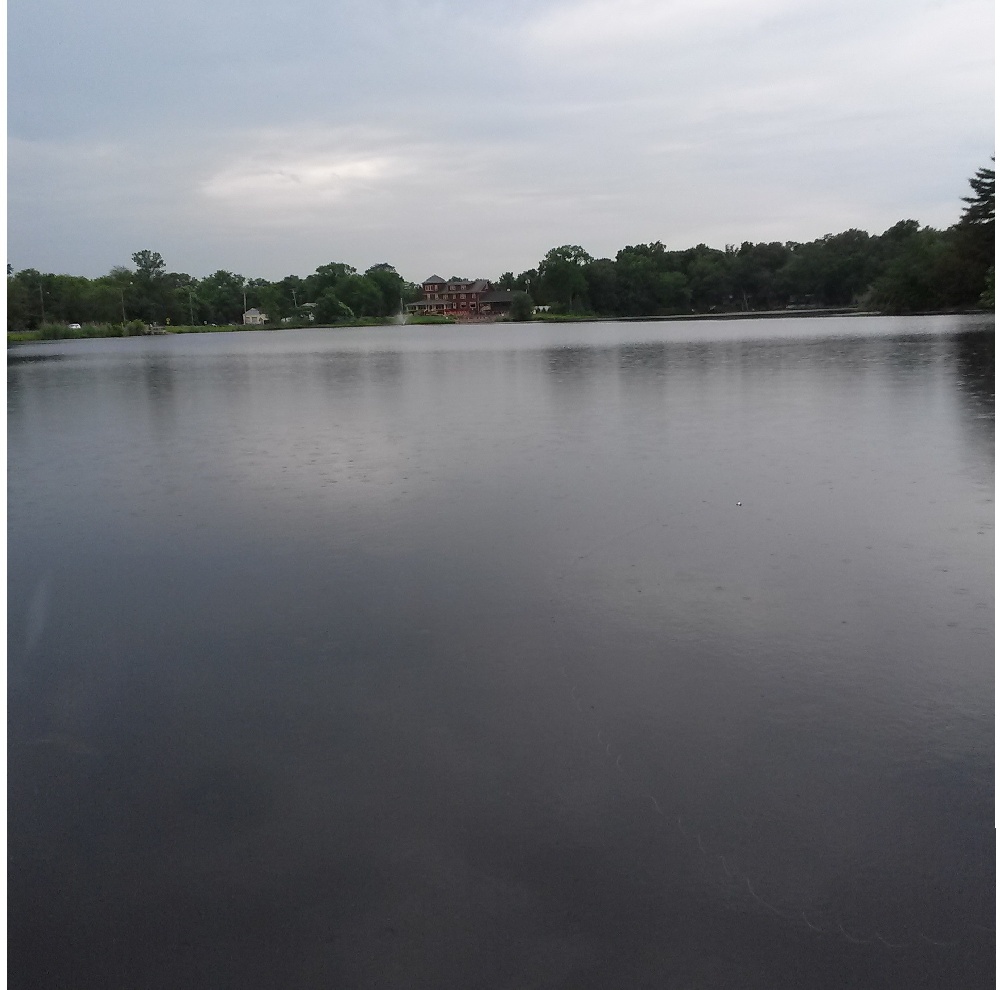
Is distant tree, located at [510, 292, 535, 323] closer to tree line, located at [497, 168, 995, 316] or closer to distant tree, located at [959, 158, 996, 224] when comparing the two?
tree line, located at [497, 168, 995, 316]

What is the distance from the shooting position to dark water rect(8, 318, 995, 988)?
2529mm

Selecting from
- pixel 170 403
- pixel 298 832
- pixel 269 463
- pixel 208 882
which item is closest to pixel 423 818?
pixel 298 832

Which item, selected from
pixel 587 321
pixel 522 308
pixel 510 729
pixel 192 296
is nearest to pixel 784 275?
pixel 587 321

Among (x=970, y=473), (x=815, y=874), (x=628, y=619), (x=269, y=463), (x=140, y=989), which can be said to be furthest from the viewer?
(x=269, y=463)

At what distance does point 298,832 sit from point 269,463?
275 inches

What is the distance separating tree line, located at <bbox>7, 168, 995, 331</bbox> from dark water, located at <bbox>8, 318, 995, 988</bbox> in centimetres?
5471

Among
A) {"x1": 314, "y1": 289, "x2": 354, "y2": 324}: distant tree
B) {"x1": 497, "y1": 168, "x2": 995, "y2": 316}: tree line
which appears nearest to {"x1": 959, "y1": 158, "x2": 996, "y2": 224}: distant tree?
{"x1": 497, "y1": 168, "x2": 995, "y2": 316}: tree line

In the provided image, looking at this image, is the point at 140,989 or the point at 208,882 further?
the point at 208,882

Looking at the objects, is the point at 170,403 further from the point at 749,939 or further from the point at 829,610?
the point at 749,939

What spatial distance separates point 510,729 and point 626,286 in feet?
373

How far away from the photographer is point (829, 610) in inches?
187

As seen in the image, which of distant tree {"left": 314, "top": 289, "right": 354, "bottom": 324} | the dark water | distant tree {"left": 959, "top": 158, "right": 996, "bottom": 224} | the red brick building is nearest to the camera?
the dark water

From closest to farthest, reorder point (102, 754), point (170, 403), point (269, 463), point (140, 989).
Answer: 1. point (140, 989)
2. point (102, 754)
3. point (269, 463)
4. point (170, 403)

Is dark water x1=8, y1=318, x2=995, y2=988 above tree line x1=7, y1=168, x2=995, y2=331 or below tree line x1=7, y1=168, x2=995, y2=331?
below
